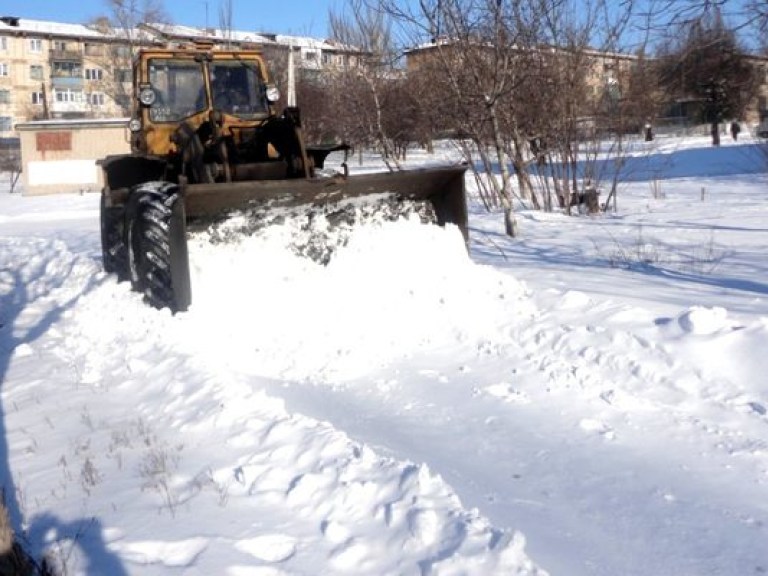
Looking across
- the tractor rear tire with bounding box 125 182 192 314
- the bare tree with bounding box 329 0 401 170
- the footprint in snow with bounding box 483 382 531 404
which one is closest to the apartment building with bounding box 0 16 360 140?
the bare tree with bounding box 329 0 401 170

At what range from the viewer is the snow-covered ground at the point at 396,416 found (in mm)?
3775

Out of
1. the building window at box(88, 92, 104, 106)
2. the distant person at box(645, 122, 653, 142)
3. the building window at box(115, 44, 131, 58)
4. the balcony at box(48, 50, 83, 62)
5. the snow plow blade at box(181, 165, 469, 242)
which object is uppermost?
the balcony at box(48, 50, 83, 62)

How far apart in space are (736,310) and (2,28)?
250 ft

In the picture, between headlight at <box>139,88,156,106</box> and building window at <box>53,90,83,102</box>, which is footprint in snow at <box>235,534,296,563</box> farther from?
building window at <box>53,90,83,102</box>

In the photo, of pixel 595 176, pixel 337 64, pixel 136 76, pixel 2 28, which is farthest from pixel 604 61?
pixel 2 28

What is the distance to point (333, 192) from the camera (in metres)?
8.32

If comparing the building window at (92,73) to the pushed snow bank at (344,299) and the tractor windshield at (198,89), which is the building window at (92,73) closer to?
the tractor windshield at (198,89)

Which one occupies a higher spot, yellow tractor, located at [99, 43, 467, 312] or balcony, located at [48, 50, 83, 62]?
balcony, located at [48, 50, 83, 62]

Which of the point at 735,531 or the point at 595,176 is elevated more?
the point at 595,176

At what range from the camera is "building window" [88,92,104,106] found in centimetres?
7444

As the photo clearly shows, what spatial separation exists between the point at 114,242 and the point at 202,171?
210cm

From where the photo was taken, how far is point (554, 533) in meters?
3.81

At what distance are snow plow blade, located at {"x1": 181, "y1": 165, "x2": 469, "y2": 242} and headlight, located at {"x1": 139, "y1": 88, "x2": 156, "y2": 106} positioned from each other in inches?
84.6

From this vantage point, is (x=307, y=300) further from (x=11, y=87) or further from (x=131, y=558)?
(x=11, y=87)
